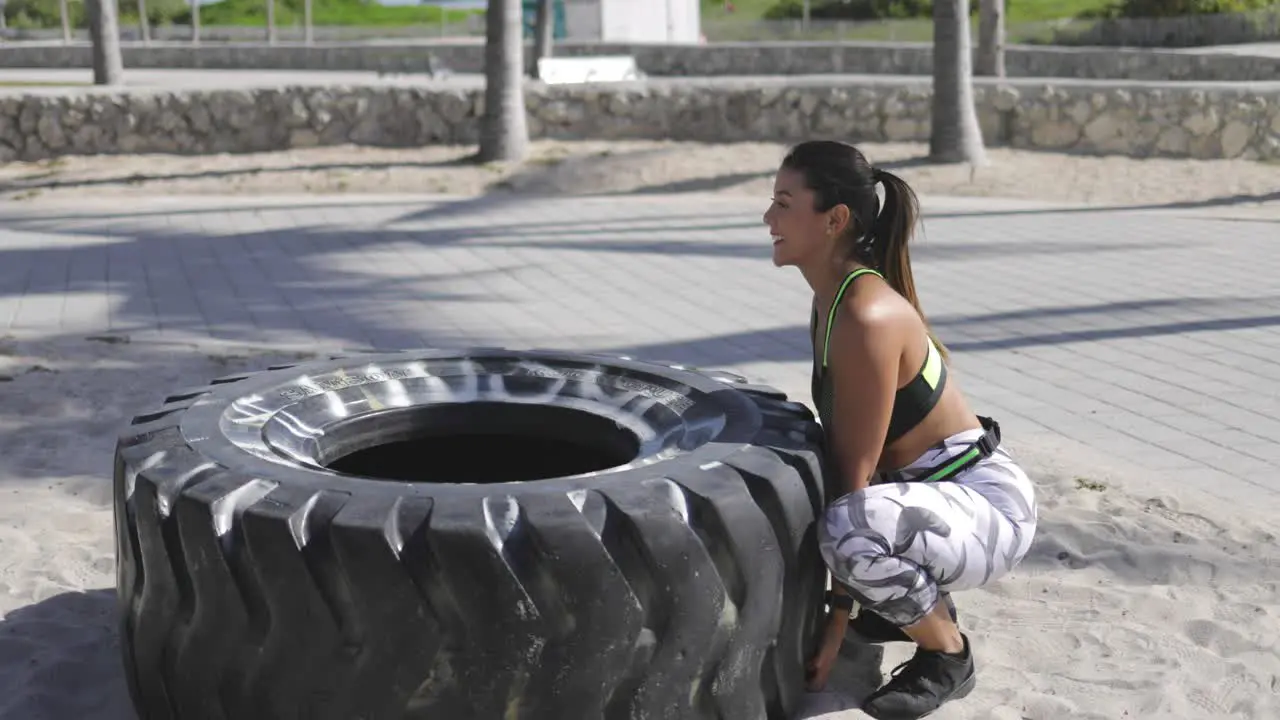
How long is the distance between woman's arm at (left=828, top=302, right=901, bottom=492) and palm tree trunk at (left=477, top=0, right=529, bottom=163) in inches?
511

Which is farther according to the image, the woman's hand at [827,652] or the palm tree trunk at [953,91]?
the palm tree trunk at [953,91]

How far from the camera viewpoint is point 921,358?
319cm

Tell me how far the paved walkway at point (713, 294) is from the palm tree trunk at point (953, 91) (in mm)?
2762

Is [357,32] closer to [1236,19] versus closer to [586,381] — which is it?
[1236,19]

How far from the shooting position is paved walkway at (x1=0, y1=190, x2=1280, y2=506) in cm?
626

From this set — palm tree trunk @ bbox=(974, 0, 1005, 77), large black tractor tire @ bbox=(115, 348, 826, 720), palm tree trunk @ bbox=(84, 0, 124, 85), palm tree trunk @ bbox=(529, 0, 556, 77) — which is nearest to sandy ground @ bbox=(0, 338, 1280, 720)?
large black tractor tire @ bbox=(115, 348, 826, 720)

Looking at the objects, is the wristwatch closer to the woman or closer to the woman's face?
the woman

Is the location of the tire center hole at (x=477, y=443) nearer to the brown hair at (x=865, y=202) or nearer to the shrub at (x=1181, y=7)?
the brown hair at (x=865, y=202)

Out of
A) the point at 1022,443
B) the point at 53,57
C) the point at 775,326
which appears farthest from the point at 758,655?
the point at 53,57

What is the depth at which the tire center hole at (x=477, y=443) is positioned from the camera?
3.52 meters

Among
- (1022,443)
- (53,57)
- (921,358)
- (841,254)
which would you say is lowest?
(1022,443)

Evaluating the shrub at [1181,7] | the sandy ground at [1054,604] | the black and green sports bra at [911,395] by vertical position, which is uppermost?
the shrub at [1181,7]

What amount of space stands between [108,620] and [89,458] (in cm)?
160

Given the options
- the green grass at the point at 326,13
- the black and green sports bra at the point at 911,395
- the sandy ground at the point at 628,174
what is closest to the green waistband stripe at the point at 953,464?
the black and green sports bra at the point at 911,395
